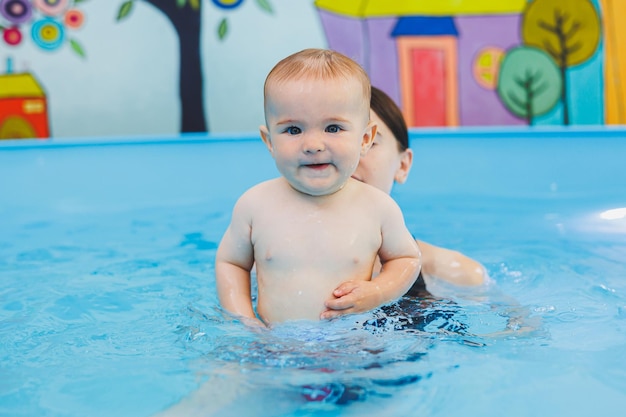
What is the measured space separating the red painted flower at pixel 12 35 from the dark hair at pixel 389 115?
4.52 metres

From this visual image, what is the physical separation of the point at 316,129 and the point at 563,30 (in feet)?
16.4

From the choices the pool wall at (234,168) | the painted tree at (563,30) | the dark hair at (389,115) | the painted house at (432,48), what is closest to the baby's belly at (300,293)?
the dark hair at (389,115)

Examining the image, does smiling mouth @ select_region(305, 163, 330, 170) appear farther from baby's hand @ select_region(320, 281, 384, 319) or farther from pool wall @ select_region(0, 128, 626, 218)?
pool wall @ select_region(0, 128, 626, 218)

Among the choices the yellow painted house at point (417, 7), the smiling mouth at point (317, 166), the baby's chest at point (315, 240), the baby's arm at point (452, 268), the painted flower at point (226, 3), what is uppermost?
the painted flower at point (226, 3)

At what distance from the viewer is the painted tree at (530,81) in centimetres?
641

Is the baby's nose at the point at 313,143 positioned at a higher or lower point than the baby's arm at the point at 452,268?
higher

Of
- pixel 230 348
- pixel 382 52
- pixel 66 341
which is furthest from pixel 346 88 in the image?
pixel 382 52

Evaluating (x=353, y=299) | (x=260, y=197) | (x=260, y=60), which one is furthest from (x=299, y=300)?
(x=260, y=60)

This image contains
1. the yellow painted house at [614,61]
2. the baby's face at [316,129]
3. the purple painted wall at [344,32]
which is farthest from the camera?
the purple painted wall at [344,32]

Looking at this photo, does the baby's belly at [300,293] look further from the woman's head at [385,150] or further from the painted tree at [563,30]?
the painted tree at [563,30]

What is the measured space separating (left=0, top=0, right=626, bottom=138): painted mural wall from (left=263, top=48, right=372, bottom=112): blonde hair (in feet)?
15.1

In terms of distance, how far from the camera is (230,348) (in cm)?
190

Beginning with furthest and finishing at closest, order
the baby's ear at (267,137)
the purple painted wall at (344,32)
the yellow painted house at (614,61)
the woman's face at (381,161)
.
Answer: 1. the purple painted wall at (344,32)
2. the yellow painted house at (614,61)
3. the woman's face at (381,161)
4. the baby's ear at (267,137)

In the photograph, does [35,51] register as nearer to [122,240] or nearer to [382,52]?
[382,52]
